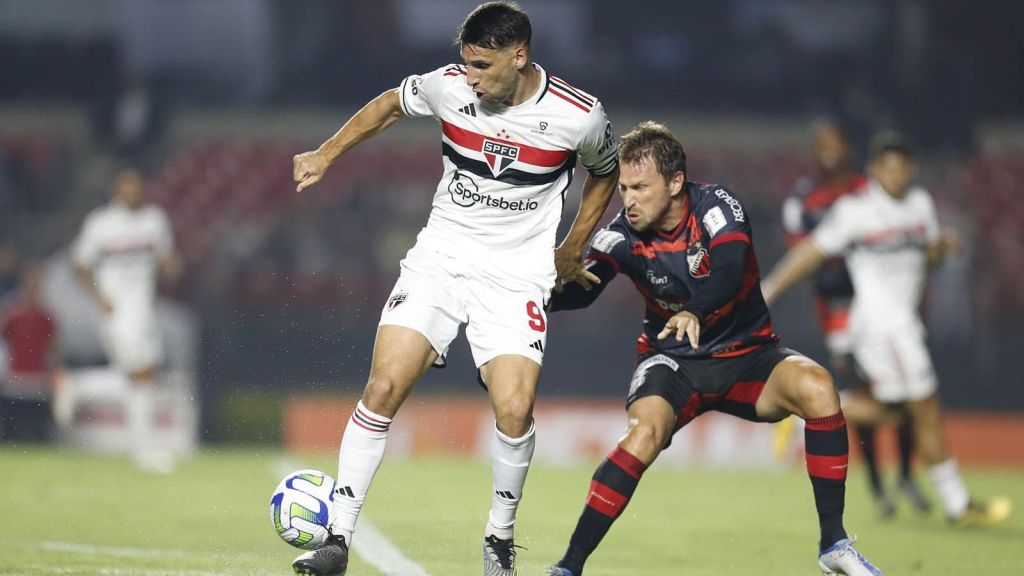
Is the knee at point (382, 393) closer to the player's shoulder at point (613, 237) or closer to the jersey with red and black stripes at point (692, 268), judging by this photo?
the jersey with red and black stripes at point (692, 268)

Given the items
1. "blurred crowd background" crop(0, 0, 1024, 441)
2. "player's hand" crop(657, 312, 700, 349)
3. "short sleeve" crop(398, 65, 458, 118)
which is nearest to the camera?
"player's hand" crop(657, 312, 700, 349)

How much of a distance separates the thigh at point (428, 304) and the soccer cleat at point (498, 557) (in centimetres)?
77

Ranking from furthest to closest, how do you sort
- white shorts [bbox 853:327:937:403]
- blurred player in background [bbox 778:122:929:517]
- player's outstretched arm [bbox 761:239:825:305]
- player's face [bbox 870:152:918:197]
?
blurred player in background [bbox 778:122:929:517] → player's face [bbox 870:152:918:197] → white shorts [bbox 853:327:937:403] → player's outstretched arm [bbox 761:239:825:305]

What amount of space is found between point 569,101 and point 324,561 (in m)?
2.09

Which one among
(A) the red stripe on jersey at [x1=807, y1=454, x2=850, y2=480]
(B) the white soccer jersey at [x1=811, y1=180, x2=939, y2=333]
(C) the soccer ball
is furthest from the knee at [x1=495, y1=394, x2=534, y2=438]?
(B) the white soccer jersey at [x1=811, y1=180, x2=939, y2=333]

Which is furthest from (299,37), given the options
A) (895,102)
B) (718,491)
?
(718,491)

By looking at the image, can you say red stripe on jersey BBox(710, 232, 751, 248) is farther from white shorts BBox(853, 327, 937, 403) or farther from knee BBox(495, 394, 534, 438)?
white shorts BBox(853, 327, 937, 403)

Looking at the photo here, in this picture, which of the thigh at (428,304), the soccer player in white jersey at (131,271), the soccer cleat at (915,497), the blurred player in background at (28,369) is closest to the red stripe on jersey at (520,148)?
the thigh at (428,304)

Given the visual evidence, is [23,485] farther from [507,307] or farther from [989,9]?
[989,9]

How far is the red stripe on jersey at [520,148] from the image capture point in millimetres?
5551

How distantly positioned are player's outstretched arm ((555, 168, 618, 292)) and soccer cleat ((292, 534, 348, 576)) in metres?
1.50

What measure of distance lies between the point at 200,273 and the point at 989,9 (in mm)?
11442

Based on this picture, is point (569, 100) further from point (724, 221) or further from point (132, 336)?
point (132, 336)

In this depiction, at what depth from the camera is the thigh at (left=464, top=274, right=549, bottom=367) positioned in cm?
550
